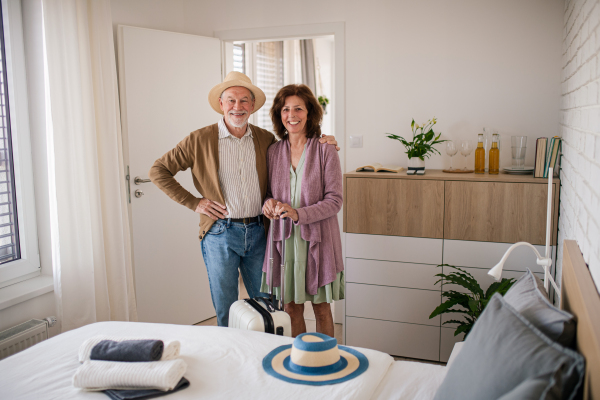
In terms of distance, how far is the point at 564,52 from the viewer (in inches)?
103

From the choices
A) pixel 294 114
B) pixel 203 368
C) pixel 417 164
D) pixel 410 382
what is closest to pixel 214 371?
pixel 203 368

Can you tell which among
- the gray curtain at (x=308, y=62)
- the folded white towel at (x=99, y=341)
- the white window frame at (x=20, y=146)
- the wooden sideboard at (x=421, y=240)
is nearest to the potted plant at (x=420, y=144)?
the wooden sideboard at (x=421, y=240)

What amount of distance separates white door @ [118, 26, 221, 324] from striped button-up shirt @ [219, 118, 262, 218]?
0.87 metres

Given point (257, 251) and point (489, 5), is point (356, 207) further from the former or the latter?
point (489, 5)

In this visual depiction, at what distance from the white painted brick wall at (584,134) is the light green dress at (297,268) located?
46.0 inches

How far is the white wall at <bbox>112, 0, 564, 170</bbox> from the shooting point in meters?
2.82

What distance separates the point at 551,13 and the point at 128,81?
2.52 metres

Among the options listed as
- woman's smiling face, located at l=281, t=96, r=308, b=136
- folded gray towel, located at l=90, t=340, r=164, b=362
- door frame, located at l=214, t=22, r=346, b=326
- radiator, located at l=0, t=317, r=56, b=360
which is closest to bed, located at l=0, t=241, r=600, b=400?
folded gray towel, located at l=90, t=340, r=164, b=362

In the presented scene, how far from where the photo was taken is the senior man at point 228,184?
7.86ft

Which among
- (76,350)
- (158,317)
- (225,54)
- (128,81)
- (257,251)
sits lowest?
(158,317)

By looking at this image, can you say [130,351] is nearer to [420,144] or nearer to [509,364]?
[509,364]

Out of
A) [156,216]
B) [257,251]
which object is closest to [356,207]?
[257,251]

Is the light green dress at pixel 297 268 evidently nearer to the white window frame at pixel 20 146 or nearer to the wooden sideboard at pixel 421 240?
the wooden sideboard at pixel 421 240

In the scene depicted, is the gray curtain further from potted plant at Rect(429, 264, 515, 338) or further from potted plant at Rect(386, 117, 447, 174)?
potted plant at Rect(429, 264, 515, 338)
